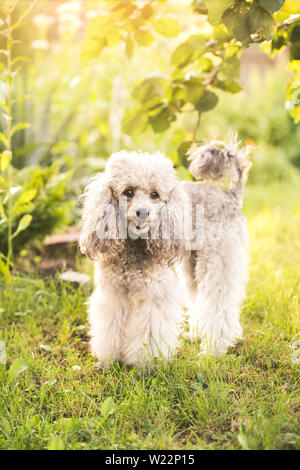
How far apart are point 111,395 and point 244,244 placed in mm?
1330

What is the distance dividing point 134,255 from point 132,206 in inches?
13.8

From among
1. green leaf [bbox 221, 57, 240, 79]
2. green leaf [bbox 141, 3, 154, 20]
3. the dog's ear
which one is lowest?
the dog's ear

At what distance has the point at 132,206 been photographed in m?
2.43

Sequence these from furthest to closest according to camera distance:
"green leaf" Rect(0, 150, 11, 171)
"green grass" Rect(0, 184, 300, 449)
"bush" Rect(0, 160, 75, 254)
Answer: "bush" Rect(0, 160, 75, 254)
"green leaf" Rect(0, 150, 11, 171)
"green grass" Rect(0, 184, 300, 449)

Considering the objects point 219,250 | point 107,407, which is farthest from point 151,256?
point 107,407

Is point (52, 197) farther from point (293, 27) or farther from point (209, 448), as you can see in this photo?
point (209, 448)

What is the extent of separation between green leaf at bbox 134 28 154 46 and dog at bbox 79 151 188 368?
1.18 meters

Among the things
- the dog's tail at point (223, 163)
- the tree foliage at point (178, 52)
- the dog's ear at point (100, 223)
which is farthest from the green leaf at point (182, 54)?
the dog's ear at point (100, 223)

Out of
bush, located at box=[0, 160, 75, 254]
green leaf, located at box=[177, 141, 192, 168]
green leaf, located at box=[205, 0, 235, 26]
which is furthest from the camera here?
bush, located at box=[0, 160, 75, 254]

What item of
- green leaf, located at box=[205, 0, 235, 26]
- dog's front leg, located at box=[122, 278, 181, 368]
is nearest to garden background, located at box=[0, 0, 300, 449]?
green leaf, located at box=[205, 0, 235, 26]

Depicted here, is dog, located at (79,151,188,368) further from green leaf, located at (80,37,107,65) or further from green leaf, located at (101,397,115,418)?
green leaf, located at (80,37,107,65)

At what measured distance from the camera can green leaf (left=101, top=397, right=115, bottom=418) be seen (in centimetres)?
215

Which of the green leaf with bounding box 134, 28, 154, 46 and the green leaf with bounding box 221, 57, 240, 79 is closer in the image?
the green leaf with bounding box 221, 57, 240, 79

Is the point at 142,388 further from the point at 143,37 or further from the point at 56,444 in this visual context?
the point at 143,37
